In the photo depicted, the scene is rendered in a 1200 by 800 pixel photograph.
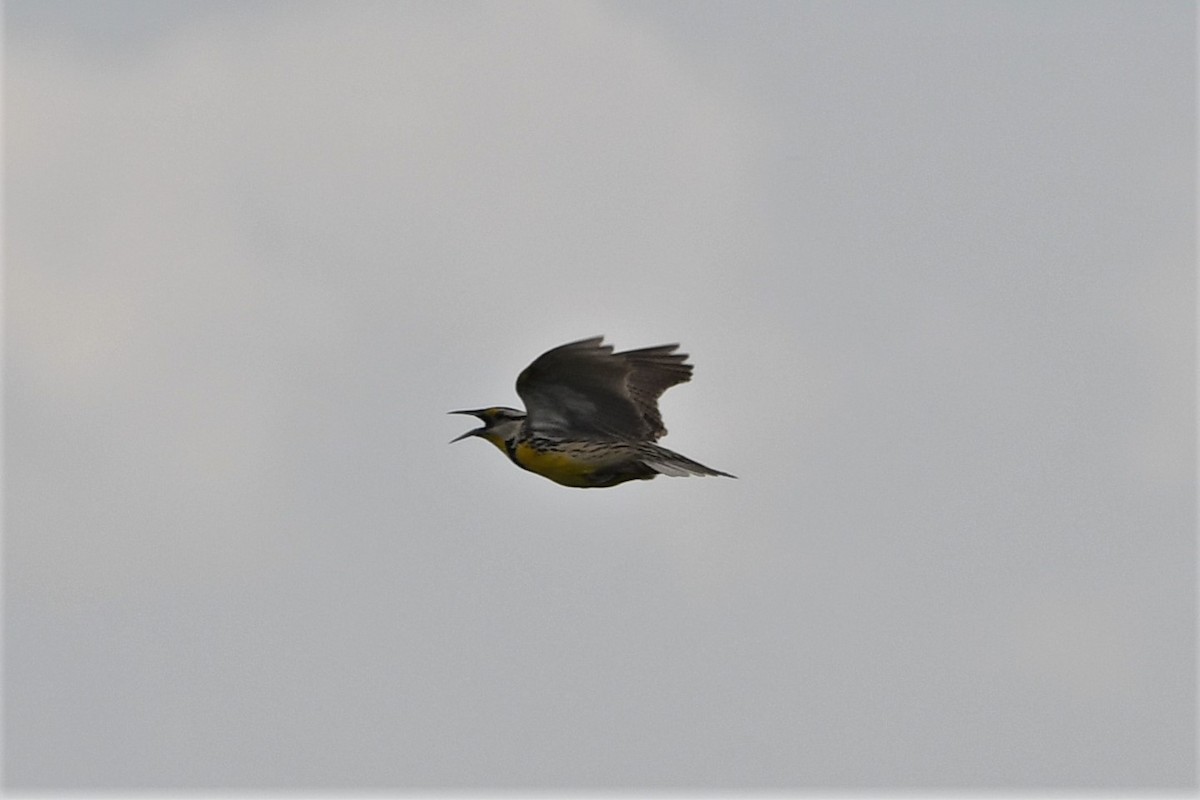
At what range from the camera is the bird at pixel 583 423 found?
66.6 feet

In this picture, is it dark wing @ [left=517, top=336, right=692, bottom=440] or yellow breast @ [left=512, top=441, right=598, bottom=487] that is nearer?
dark wing @ [left=517, top=336, right=692, bottom=440]

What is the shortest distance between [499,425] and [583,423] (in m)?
0.83

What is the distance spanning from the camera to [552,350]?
65.8ft

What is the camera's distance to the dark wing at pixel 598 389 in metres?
20.3

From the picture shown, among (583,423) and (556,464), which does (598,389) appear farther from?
(556,464)

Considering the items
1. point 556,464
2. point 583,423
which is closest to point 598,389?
point 583,423

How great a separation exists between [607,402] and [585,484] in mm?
782

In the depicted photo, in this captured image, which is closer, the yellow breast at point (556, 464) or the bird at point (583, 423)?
the bird at point (583, 423)

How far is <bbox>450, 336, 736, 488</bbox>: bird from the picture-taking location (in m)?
20.3

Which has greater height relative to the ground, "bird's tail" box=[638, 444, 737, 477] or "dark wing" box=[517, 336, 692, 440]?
"dark wing" box=[517, 336, 692, 440]

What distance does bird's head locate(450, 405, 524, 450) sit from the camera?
69.3 ft

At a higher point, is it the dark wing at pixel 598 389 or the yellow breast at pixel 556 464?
the dark wing at pixel 598 389

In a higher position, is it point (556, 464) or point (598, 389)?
point (598, 389)

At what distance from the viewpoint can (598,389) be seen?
20812 mm
